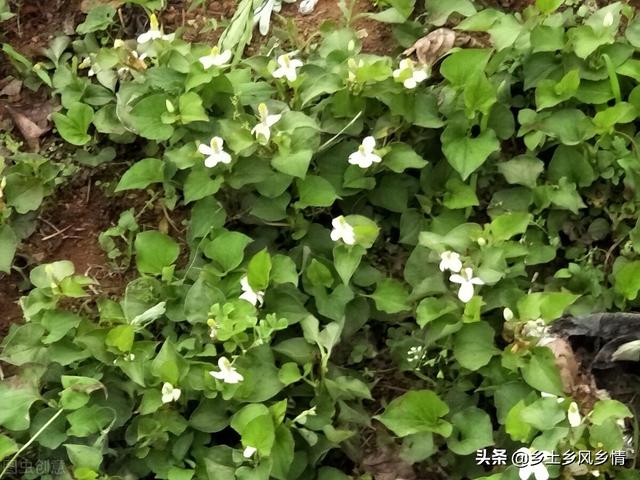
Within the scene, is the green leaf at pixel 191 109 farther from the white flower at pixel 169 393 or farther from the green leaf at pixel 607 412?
the green leaf at pixel 607 412

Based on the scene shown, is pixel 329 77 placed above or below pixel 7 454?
above

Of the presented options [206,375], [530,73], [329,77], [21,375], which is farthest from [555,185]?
[21,375]

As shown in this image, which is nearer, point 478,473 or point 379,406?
point 478,473

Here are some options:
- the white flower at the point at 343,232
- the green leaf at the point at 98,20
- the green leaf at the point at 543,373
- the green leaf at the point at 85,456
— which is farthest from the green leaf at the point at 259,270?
the green leaf at the point at 98,20

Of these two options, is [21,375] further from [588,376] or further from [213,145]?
[588,376]

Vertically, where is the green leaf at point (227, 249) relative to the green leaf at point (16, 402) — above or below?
above

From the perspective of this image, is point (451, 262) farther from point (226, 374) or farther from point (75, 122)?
point (75, 122)
